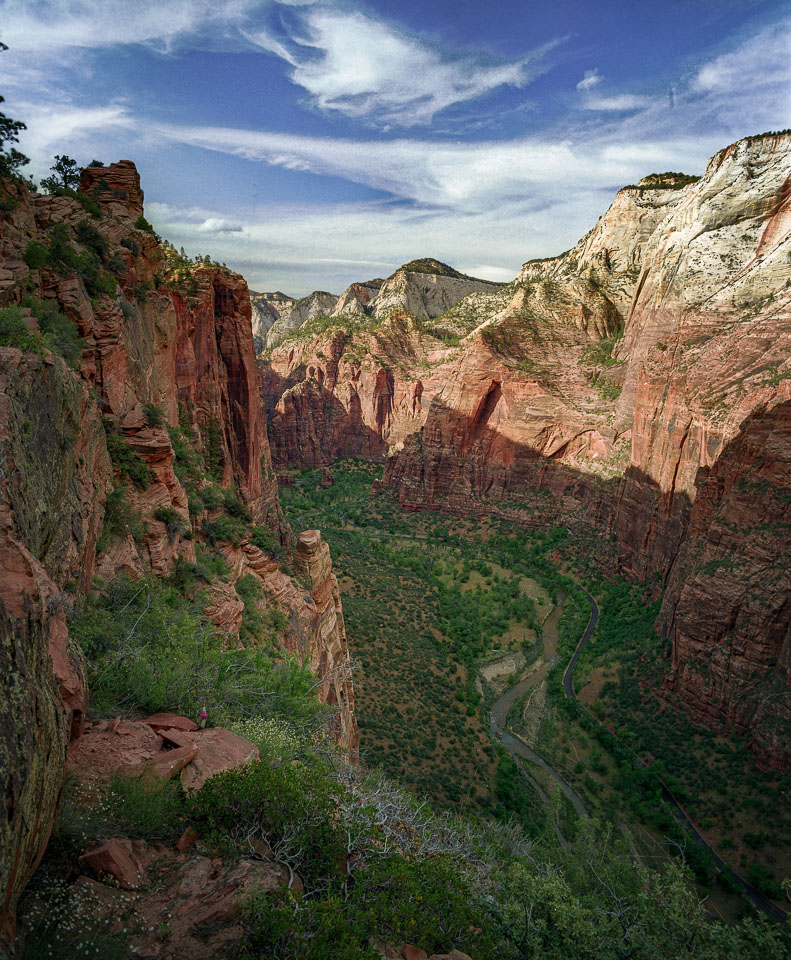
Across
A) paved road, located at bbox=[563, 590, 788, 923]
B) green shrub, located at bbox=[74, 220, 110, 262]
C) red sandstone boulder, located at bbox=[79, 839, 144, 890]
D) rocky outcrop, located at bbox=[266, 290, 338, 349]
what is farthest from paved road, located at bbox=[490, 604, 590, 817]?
rocky outcrop, located at bbox=[266, 290, 338, 349]

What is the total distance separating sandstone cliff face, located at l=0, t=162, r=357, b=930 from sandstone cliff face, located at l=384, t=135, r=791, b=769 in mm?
19666

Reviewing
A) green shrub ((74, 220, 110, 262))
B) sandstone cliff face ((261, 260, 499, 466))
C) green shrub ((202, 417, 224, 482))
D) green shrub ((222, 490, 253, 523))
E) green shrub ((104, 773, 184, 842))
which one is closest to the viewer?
green shrub ((104, 773, 184, 842))

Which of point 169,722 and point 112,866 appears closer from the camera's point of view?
point 112,866

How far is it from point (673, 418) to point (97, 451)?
129 feet

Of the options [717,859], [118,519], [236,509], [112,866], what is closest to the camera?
[112,866]

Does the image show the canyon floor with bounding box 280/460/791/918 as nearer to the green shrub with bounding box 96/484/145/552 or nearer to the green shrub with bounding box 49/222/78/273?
the green shrub with bounding box 96/484/145/552

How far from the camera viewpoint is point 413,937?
5930 millimetres

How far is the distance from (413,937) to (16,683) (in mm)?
5241

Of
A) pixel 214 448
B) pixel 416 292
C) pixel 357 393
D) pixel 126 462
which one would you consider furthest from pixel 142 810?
pixel 416 292

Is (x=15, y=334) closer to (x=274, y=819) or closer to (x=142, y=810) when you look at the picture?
(x=142, y=810)

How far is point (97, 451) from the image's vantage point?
12.5 m

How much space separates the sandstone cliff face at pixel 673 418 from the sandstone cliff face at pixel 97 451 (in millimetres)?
19666

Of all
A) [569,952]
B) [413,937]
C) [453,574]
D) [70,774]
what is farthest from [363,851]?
[453,574]

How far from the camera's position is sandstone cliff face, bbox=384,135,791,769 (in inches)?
1013
